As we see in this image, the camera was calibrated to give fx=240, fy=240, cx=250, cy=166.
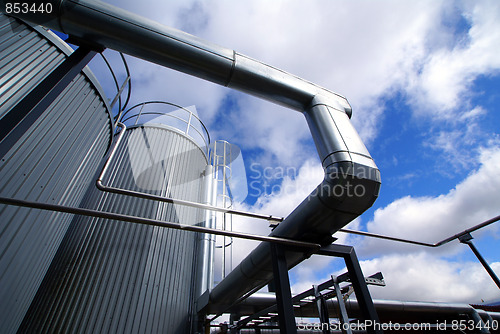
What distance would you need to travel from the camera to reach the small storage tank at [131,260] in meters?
4.05

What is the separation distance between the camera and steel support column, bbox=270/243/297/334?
215 centimetres

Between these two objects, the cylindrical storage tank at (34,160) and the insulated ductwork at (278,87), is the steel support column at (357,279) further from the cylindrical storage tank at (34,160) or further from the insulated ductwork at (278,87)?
the cylindrical storage tank at (34,160)

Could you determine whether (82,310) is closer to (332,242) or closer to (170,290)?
(170,290)

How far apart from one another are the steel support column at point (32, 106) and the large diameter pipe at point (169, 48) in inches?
13.5

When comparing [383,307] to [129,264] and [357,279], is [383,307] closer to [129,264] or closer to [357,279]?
[357,279]

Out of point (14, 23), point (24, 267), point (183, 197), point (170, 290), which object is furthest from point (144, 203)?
point (14, 23)

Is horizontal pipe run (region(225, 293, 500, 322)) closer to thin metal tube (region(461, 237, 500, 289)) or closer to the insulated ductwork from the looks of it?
thin metal tube (region(461, 237, 500, 289))

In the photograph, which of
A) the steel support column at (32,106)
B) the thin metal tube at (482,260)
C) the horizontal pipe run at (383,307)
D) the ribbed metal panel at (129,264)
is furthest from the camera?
the horizontal pipe run at (383,307)

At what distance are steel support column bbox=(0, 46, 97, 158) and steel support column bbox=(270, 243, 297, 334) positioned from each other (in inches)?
92.7

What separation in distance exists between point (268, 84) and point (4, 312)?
4.21 metres

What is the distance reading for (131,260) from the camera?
4.78 m

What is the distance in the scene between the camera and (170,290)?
5.07 m

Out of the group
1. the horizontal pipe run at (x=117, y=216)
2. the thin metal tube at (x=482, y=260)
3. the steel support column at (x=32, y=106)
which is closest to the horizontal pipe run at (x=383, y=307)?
the thin metal tube at (x=482, y=260)

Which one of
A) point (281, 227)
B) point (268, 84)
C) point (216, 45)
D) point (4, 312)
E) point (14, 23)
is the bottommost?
point (4, 312)
